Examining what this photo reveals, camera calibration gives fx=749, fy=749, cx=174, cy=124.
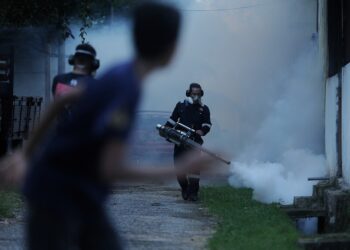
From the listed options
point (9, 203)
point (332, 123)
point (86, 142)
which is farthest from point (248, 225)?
point (86, 142)

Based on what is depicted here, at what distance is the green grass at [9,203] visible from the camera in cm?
827

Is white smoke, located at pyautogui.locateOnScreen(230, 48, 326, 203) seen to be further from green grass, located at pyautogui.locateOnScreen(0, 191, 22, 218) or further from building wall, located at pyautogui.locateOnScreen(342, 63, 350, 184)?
green grass, located at pyautogui.locateOnScreen(0, 191, 22, 218)

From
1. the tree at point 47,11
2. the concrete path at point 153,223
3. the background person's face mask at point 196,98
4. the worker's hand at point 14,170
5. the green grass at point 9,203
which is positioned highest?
the tree at point 47,11

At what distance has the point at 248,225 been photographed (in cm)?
771

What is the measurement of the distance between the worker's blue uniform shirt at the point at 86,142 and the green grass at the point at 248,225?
3650mm

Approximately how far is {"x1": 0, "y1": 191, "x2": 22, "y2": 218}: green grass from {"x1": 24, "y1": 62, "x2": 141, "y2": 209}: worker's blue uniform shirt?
528 cm

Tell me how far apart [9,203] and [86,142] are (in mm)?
6271

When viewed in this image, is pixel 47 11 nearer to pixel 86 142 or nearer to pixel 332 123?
pixel 332 123

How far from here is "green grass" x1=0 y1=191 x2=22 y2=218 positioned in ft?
27.1

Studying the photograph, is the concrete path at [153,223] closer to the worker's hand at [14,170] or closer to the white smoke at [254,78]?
the white smoke at [254,78]

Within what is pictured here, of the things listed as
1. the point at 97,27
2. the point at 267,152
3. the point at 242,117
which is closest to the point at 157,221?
the point at 267,152

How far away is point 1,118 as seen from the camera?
16625 mm

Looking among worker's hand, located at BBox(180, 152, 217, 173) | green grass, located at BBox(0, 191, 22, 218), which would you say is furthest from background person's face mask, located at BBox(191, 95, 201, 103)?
worker's hand, located at BBox(180, 152, 217, 173)

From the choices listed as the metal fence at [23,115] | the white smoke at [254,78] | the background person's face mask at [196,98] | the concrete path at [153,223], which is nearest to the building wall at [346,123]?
the concrete path at [153,223]
